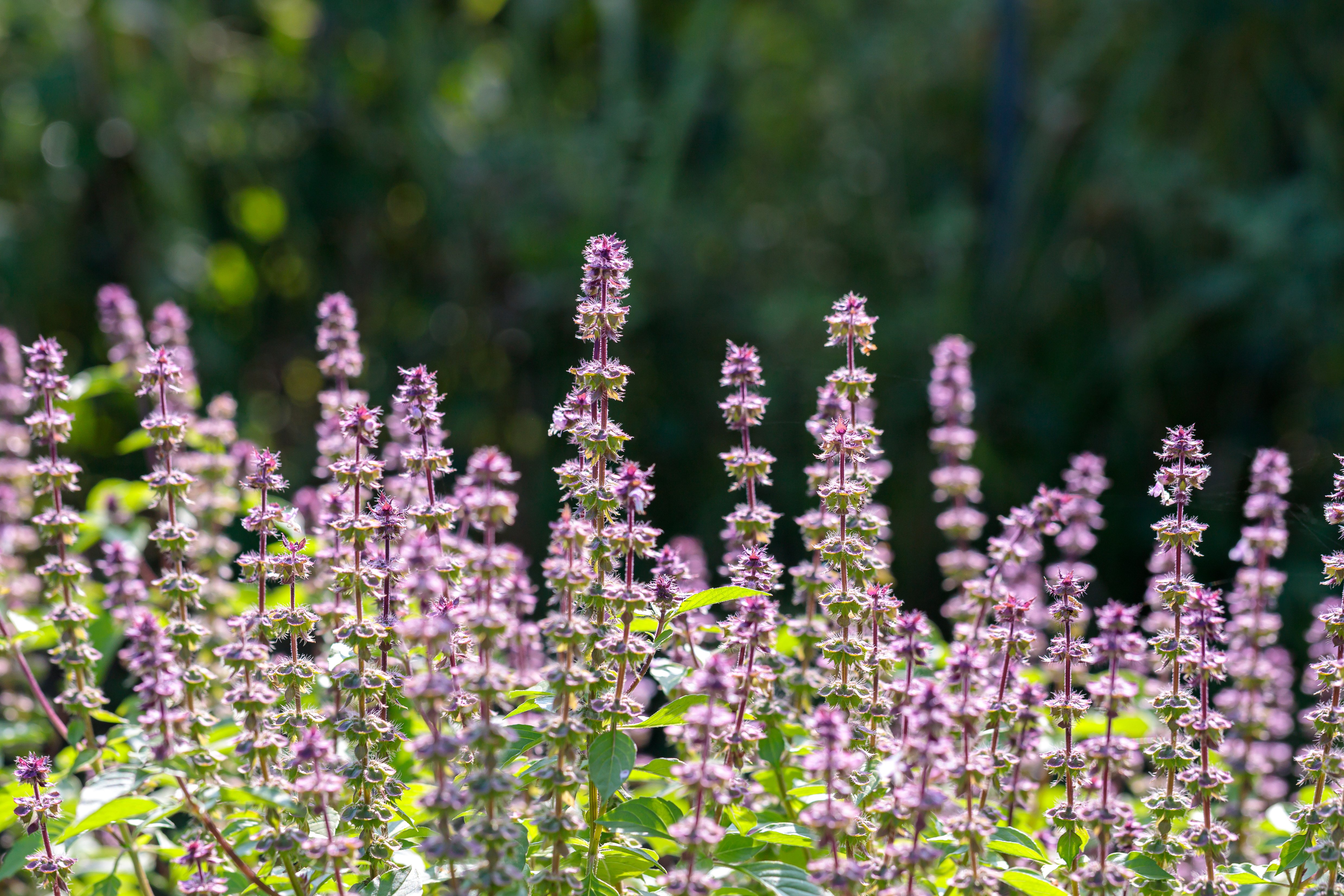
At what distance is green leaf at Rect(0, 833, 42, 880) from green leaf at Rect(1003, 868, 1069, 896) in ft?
4.47

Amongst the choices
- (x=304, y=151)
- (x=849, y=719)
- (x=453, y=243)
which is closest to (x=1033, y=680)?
(x=849, y=719)

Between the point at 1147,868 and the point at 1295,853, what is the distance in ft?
0.69

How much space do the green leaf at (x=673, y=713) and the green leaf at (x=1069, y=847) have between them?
550 millimetres

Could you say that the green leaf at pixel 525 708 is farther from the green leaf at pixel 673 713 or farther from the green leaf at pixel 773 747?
the green leaf at pixel 773 747

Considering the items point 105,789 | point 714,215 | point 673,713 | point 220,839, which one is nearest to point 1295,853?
point 673,713

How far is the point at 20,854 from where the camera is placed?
1604 mm

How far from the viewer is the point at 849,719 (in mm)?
1664

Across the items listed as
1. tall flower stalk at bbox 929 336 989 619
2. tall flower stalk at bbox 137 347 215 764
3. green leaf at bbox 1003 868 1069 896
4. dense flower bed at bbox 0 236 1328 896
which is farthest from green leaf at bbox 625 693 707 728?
tall flower stalk at bbox 929 336 989 619

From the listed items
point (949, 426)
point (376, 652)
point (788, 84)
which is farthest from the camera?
point (788, 84)

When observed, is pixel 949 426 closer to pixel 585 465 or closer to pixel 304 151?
pixel 585 465

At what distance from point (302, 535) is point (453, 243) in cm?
461

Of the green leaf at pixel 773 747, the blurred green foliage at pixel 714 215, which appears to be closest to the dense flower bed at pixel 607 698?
the green leaf at pixel 773 747

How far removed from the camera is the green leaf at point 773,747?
164 cm

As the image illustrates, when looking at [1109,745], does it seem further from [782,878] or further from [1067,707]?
[782,878]
